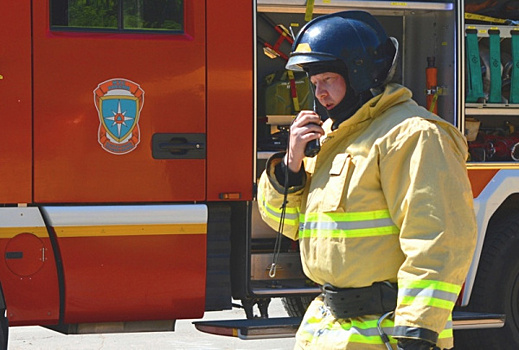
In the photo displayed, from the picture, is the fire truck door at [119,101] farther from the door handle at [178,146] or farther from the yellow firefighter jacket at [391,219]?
the yellow firefighter jacket at [391,219]

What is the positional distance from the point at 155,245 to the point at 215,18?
1.33 meters

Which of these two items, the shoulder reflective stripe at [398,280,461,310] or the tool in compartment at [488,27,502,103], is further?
the tool in compartment at [488,27,502,103]

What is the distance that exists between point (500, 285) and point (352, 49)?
3289 mm

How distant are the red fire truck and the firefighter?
5.98 ft

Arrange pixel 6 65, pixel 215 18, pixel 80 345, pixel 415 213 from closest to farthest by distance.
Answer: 1. pixel 415 213
2. pixel 6 65
3. pixel 215 18
4. pixel 80 345

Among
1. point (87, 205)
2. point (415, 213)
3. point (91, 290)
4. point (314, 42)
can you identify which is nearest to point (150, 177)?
point (87, 205)

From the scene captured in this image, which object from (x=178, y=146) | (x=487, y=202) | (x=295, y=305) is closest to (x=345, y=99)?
(x=178, y=146)

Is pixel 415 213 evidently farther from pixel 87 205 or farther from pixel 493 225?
pixel 493 225

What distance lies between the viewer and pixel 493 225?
5.84 meters

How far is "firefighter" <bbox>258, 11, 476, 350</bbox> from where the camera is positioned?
2.55 meters

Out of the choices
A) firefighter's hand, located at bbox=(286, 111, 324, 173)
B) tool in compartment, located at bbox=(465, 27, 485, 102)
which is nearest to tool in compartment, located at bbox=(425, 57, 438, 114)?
tool in compartment, located at bbox=(465, 27, 485, 102)

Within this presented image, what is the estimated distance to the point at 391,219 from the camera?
2.71 metres

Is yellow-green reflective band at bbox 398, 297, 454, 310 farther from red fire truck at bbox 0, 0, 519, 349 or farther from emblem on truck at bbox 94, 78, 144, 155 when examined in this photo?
emblem on truck at bbox 94, 78, 144, 155

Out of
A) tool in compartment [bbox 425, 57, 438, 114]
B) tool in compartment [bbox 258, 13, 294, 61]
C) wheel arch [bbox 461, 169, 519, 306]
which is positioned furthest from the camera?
tool in compartment [bbox 258, 13, 294, 61]
